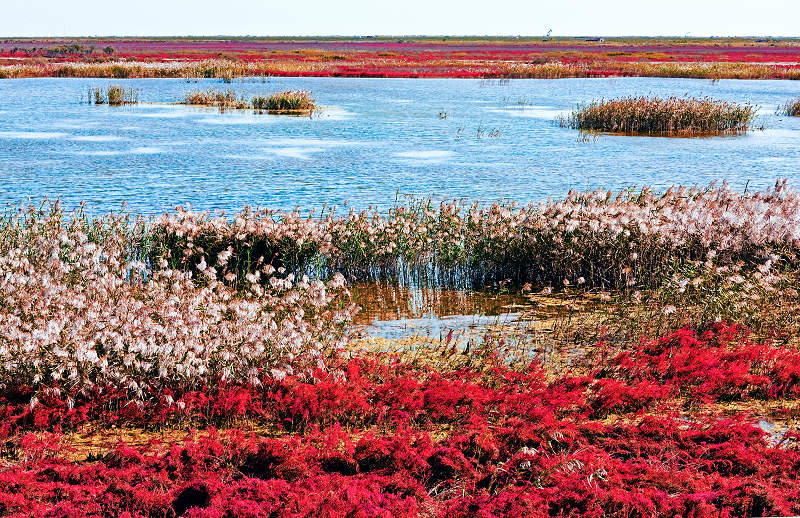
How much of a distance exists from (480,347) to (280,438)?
3.55 metres

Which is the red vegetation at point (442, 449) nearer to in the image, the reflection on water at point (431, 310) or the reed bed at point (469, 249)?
the reflection on water at point (431, 310)

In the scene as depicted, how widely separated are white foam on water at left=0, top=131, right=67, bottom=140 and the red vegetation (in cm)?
2983

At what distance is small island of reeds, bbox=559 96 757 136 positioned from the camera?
39031 mm

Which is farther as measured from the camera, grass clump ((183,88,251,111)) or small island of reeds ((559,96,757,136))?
grass clump ((183,88,251,111))

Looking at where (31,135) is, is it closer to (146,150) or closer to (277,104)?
(146,150)

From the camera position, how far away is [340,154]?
3117 cm

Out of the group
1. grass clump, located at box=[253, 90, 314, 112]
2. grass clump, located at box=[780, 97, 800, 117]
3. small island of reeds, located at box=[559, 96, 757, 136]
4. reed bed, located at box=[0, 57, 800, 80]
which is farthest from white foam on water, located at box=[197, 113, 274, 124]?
grass clump, located at box=[780, 97, 800, 117]

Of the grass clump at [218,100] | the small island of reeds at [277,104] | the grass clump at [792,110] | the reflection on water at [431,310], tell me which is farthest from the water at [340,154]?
the reflection on water at [431,310]

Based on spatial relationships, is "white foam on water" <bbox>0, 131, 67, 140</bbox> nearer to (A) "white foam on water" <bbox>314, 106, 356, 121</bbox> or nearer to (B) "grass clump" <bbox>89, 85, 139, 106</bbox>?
(A) "white foam on water" <bbox>314, 106, 356, 121</bbox>

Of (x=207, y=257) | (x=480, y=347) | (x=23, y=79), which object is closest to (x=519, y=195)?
(x=207, y=257)

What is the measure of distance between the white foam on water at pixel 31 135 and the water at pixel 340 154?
0.09 meters

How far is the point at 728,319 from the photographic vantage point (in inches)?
469

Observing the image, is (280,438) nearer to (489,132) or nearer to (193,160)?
(193,160)

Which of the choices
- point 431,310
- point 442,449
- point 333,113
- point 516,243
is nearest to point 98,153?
point 333,113
